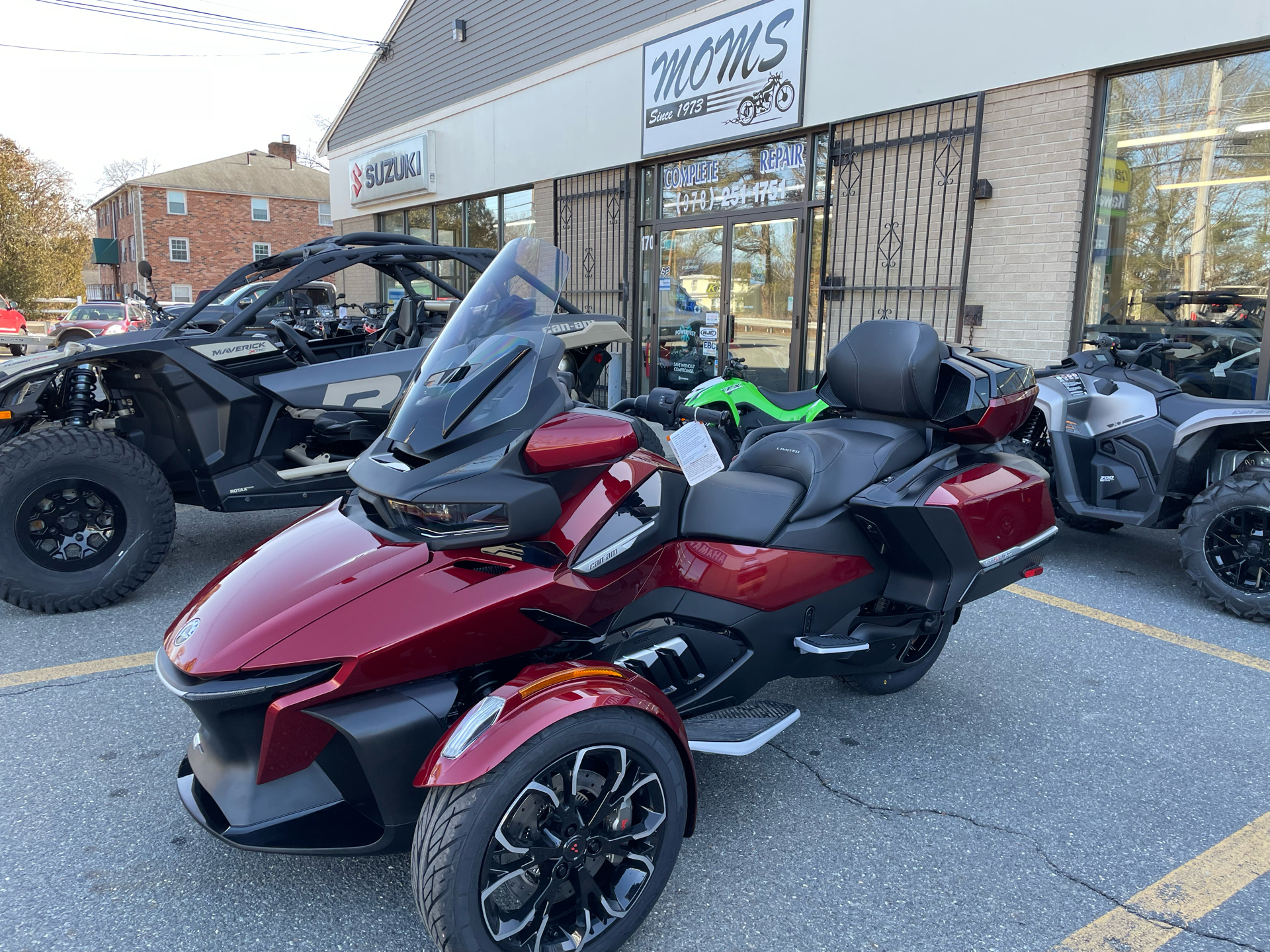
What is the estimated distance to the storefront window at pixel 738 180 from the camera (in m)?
8.96

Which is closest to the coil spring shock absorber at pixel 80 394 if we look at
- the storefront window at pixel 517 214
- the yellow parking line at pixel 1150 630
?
the yellow parking line at pixel 1150 630

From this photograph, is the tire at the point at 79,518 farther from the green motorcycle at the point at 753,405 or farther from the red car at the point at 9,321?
the red car at the point at 9,321

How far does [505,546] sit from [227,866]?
1.26 m

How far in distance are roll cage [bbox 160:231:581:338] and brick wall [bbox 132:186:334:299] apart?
46.2 meters

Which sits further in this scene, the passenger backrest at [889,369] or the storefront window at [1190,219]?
the storefront window at [1190,219]

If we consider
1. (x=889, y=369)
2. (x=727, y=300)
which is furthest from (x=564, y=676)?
(x=727, y=300)

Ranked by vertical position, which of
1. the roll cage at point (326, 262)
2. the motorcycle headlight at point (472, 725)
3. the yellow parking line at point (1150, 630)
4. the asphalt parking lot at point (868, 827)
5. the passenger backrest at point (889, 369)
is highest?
the roll cage at point (326, 262)

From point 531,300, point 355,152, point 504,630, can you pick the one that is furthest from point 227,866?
point 355,152

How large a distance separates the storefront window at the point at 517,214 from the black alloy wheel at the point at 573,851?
11.8 meters

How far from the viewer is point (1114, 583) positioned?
4.93 meters

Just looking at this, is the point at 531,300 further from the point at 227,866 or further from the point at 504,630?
the point at 227,866

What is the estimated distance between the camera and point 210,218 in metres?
48.7

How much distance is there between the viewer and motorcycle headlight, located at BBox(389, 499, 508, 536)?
6.39 feet

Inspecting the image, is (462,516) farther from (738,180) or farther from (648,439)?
(738,180)
